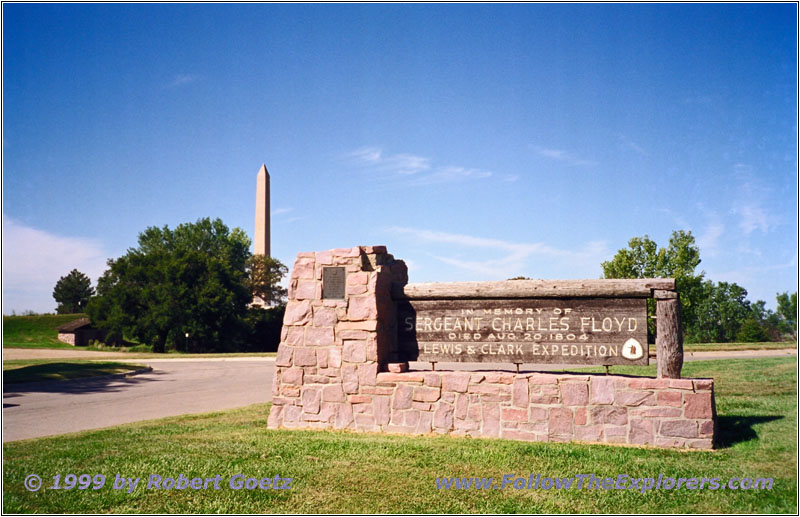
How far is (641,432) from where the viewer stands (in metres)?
6.69

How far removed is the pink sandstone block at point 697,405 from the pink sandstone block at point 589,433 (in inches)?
36.3

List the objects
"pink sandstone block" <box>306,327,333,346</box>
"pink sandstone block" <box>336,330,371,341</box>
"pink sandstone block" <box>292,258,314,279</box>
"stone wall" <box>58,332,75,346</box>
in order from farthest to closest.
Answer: "stone wall" <box>58,332,75,346</box>, "pink sandstone block" <box>292,258,314,279</box>, "pink sandstone block" <box>306,327,333,346</box>, "pink sandstone block" <box>336,330,371,341</box>

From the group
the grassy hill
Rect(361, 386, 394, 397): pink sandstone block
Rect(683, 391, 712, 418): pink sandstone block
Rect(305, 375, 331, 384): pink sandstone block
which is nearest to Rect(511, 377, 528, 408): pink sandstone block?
Rect(361, 386, 394, 397): pink sandstone block

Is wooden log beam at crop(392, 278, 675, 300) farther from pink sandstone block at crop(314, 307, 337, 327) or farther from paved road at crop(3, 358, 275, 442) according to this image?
paved road at crop(3, 358, 275, 442)

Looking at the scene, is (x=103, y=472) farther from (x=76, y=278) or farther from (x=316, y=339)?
(x=76, y=278)

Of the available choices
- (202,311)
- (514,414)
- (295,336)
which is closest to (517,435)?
(514,414)

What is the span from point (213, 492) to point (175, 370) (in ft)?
61.5

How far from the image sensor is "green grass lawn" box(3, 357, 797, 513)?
4.70m

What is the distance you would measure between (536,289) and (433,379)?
1.71 m

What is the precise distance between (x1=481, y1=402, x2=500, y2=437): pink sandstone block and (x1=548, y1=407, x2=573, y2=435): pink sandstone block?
2.02ft

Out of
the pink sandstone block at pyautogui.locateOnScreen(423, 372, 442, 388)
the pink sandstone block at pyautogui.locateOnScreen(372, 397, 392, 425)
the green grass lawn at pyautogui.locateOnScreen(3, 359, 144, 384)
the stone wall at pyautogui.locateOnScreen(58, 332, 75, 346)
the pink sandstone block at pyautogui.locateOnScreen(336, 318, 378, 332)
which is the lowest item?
the stone wall at pyautogui.locateOnScreen(58, 332, 75, 346)

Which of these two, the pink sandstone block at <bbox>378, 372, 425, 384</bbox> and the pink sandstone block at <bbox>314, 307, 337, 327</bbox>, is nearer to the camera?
the pink sandstone block at <bbox>378, 372, 425, 384</bbox>

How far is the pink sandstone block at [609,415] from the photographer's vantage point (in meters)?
6.76

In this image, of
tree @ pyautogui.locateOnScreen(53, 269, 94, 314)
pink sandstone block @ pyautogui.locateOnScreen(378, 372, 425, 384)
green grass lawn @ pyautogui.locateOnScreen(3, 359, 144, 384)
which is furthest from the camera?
tree @ pyautogui.locateOnScreen(53, 269, 94, 314)
